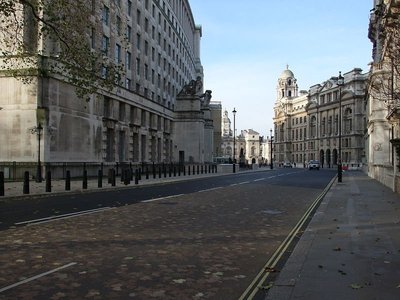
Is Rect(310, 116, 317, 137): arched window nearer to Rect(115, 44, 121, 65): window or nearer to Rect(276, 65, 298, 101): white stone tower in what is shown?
Rect(276, 65, 298, 101): white stone tower

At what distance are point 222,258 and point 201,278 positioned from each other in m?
1.35

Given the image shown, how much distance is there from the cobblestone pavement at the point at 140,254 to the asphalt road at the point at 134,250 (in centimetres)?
1

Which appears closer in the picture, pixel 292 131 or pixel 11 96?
pixel 11 96

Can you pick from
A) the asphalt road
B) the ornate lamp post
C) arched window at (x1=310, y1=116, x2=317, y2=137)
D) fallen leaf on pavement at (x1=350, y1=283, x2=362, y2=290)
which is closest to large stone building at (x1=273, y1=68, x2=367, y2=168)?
arched window at (x1=310, y1=116, x2=317, y2=137)

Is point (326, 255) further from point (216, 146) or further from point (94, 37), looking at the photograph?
point (216, 146)

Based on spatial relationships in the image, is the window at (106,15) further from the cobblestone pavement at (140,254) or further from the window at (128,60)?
the cobblestone pavement at (140,254)

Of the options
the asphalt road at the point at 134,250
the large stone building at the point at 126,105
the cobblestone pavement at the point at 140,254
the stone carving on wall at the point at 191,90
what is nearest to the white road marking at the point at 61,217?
the asphalt road at the point at 134,250

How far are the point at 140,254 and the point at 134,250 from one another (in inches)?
14.0

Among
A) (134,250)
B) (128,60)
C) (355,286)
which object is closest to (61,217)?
(134,250)

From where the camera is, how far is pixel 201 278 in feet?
20.4

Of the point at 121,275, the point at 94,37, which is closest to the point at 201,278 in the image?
the point at 121,275

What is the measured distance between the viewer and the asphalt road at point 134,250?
18.6ft

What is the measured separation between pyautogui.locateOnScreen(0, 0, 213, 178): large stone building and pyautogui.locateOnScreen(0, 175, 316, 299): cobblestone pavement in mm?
13308

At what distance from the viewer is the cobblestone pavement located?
562 cm
